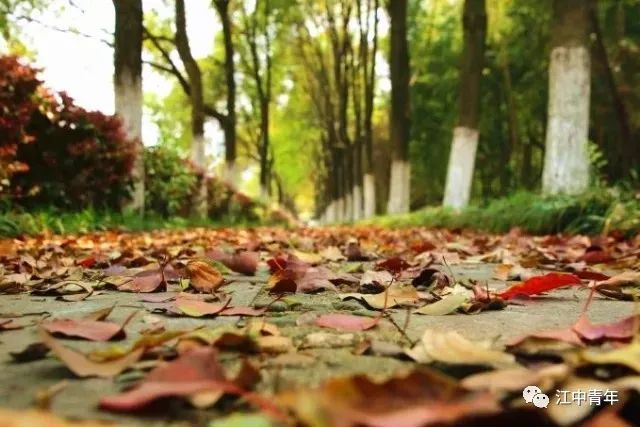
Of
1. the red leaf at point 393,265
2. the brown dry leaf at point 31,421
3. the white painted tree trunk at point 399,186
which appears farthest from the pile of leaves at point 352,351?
the white painted tree trunk at point 399,186

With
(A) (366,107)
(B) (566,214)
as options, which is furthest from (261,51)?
(B) (566,214)

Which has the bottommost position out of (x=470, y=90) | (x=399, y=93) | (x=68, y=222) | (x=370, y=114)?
(x=68, y=222)

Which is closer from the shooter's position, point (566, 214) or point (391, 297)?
point (391, 297)

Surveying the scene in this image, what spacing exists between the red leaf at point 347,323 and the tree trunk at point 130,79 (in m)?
8.90

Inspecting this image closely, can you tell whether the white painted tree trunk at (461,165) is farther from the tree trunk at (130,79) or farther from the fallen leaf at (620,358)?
the fallen leaf at (620,358)

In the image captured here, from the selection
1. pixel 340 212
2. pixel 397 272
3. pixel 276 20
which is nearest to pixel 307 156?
pixel 340 212

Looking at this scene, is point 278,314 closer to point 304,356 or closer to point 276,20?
point 304,356

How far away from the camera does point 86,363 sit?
3.33 feet

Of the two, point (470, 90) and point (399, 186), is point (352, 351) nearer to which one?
point (470, 90)

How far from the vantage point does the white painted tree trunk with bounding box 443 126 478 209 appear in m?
12.8

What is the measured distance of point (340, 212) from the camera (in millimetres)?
34094

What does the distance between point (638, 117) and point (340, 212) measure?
20.0 m

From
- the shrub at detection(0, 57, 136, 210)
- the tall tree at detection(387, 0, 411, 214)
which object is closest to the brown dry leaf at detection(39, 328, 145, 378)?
the shrub at detection(0, 57, 136, 210)

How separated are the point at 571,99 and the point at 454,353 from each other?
26.7 ft
